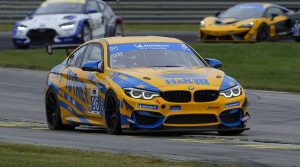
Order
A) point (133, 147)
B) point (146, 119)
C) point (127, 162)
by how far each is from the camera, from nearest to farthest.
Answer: point (127, 162) < point (133, 147) < point (146, 119)

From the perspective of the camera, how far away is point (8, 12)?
39.1 metres

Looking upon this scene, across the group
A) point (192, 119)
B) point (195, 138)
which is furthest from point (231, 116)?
point (195, 138)

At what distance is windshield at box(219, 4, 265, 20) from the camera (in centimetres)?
3152

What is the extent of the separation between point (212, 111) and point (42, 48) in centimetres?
1807

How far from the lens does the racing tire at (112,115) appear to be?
41.9ft

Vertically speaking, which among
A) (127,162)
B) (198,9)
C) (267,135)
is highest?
(127,162)

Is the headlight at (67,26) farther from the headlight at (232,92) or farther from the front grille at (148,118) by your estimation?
the front grille at (148,118)

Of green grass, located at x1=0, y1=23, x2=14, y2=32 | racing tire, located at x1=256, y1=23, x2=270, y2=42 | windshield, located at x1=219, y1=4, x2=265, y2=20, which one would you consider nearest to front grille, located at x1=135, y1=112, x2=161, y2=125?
racing tire, located at x1=256, y1=23, x2=270, y2=42

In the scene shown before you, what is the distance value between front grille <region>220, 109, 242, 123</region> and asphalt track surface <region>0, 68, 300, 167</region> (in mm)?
240

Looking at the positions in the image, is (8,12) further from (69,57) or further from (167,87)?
(167,87)

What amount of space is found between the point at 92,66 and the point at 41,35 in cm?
1584

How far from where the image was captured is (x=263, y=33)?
103ft

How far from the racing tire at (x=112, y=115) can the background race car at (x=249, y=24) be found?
17.9 m

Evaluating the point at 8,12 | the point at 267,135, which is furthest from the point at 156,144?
the point at 8,12
